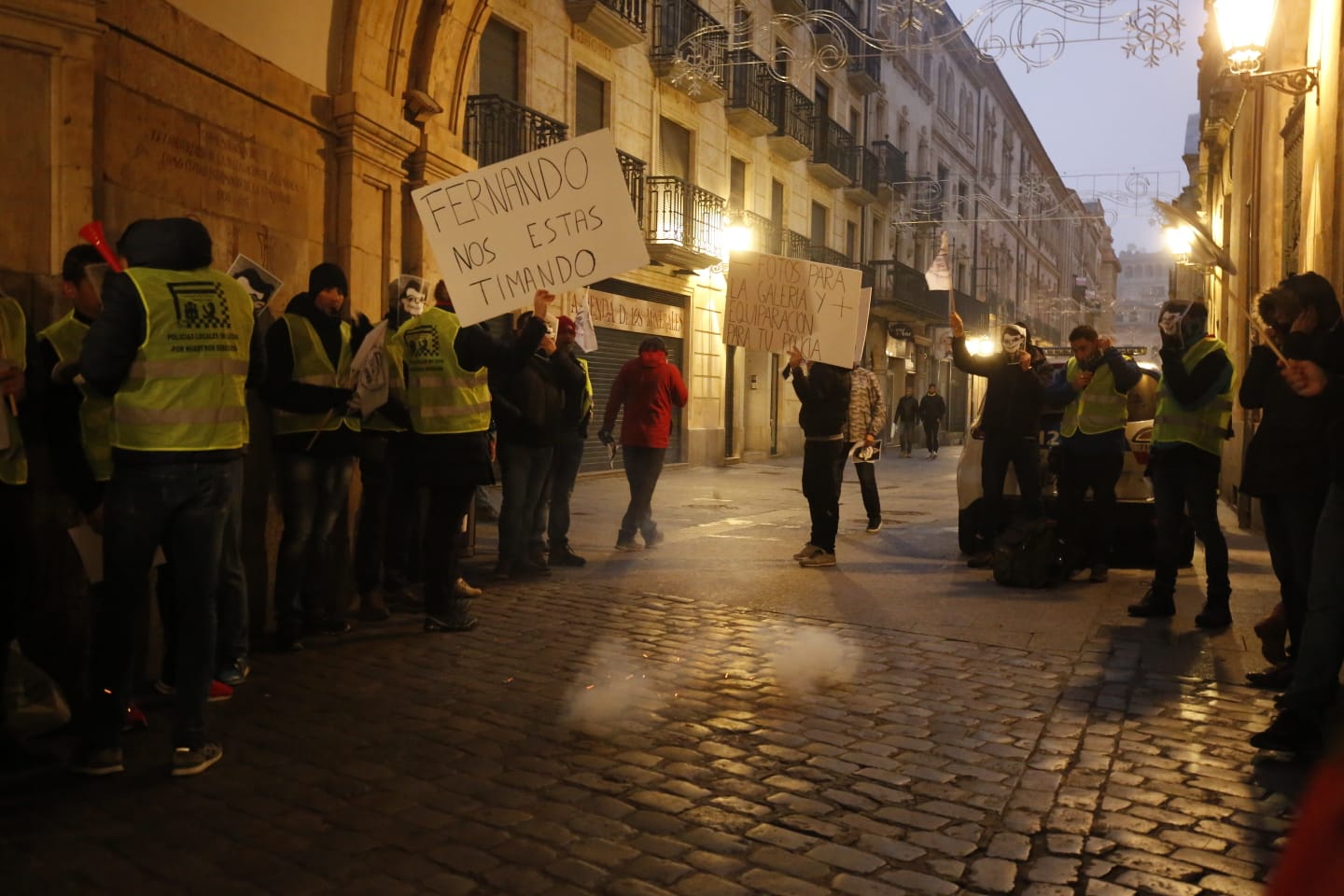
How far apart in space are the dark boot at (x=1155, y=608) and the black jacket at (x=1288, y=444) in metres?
1.82

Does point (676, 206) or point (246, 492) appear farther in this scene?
point (676, 206)

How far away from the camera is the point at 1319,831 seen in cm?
109

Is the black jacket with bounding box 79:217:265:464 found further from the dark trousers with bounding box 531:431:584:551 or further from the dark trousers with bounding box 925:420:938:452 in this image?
the dark trousers with bounding box 925:420:938:452

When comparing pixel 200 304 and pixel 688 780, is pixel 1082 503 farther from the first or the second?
pixel 200 304

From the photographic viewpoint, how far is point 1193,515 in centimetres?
645

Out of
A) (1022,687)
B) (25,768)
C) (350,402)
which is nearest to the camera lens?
(25,768)

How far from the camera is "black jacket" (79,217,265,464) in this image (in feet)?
11.9

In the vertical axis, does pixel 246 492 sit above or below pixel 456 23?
below

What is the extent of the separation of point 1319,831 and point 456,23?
7.35 meters

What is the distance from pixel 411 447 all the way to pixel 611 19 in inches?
576

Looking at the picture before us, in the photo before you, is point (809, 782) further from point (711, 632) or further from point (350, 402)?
point (350, 402)

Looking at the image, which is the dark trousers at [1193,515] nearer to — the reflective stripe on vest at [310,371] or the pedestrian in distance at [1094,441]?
the pedestrian in distance at [1094,441]

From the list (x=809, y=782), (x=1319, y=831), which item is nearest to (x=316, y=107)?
(x=809, y=782)

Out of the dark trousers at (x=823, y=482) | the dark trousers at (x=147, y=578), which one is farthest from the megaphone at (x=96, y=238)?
the dark trousers at (x=823, y=482)
